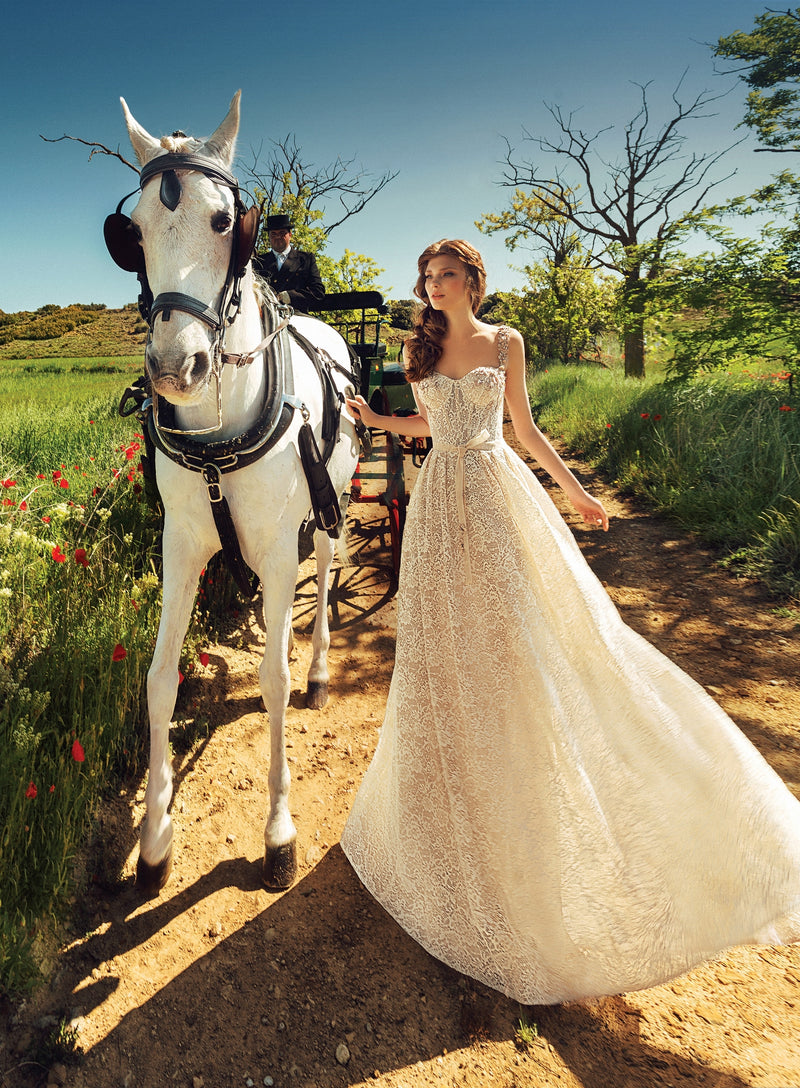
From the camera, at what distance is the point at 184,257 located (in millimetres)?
1676

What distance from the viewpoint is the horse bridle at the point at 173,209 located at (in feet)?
5.41

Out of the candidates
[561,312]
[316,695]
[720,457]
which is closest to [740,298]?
[720,457]

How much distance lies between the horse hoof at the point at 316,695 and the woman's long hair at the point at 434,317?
7.39 feet

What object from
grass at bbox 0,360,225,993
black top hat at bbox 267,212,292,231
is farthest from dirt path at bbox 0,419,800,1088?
black top hat at bbox 267,212,292,231

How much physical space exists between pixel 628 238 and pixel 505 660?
68.9 feet

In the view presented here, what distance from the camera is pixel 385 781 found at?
2260 millimetres

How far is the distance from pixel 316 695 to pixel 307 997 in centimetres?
183

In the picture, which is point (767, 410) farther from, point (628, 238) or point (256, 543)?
point (628, 238)

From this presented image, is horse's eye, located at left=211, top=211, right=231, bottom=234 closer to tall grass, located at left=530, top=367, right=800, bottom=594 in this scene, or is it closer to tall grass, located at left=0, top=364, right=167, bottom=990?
tall grass, located at left=0, top=364, right=167, bottom=990

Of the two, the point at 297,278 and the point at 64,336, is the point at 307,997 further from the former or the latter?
the point at 64,336

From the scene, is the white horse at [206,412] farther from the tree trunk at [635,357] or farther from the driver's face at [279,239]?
the tree trunk at [635,357]

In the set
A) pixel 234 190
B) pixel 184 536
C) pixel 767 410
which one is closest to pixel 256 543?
pixel 184 536

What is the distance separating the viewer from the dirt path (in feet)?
5.49

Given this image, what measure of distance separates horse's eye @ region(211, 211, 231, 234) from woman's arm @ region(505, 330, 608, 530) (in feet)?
3.48
